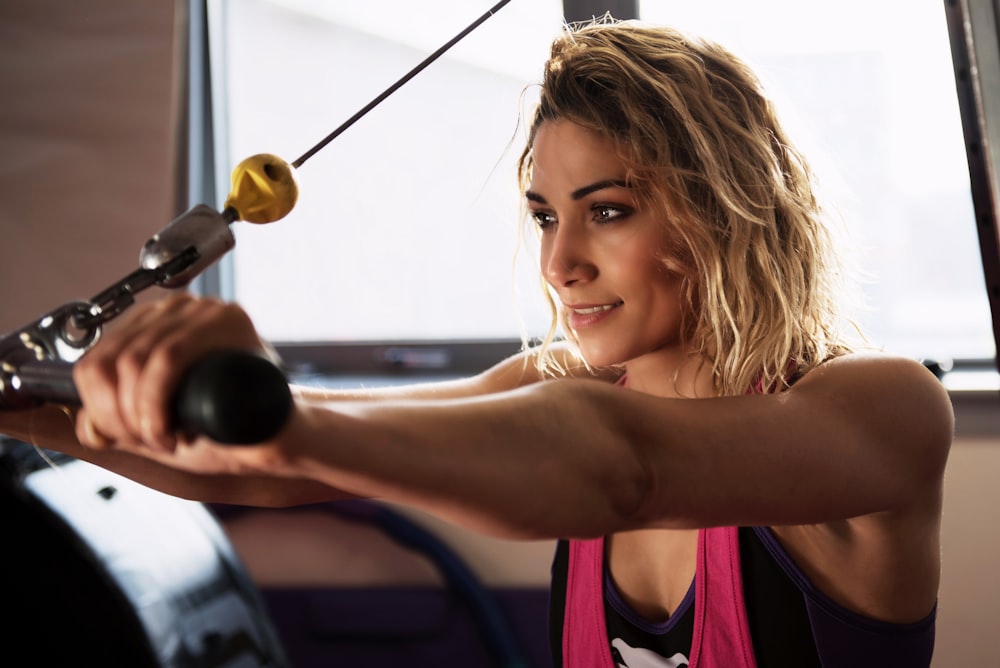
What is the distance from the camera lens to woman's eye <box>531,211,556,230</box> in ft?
3.83

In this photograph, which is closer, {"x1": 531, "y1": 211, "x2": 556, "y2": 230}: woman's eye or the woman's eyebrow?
the woman's eyebrow

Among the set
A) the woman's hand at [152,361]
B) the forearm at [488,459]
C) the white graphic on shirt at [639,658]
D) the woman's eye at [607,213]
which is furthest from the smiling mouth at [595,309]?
the woman's hand at [152,361]

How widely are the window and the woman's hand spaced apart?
4.85 feet

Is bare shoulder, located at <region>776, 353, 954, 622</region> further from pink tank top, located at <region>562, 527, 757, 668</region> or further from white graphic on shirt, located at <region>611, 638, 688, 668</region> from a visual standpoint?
white graphic on shirt, located at <region>611, 638, 688, 668</region>

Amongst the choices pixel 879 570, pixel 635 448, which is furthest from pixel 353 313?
pixel 635 448

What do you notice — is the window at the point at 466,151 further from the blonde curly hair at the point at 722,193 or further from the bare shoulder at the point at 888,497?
the bare shoulder at the point at 888,497

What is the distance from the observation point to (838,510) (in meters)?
0.72

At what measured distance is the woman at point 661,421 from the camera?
19.8 inches

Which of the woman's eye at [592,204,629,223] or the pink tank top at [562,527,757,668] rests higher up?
the woman's eye at [592,204,629,223]

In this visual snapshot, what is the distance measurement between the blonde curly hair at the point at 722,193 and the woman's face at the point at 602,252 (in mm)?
19

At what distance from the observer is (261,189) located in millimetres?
721

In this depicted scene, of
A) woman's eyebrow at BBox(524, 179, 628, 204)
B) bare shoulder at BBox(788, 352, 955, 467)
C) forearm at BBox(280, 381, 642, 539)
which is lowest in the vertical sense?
bare shoulder at BBox(788, 352, 955, 467)

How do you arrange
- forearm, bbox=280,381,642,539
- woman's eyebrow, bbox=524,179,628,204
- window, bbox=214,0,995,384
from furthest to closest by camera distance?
window, bbox=214,0,995,384, woman's eyebrow, bbox=524,179,628,204, forearm, bbox=280,381,642,539

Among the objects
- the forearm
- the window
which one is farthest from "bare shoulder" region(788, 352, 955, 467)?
the window
